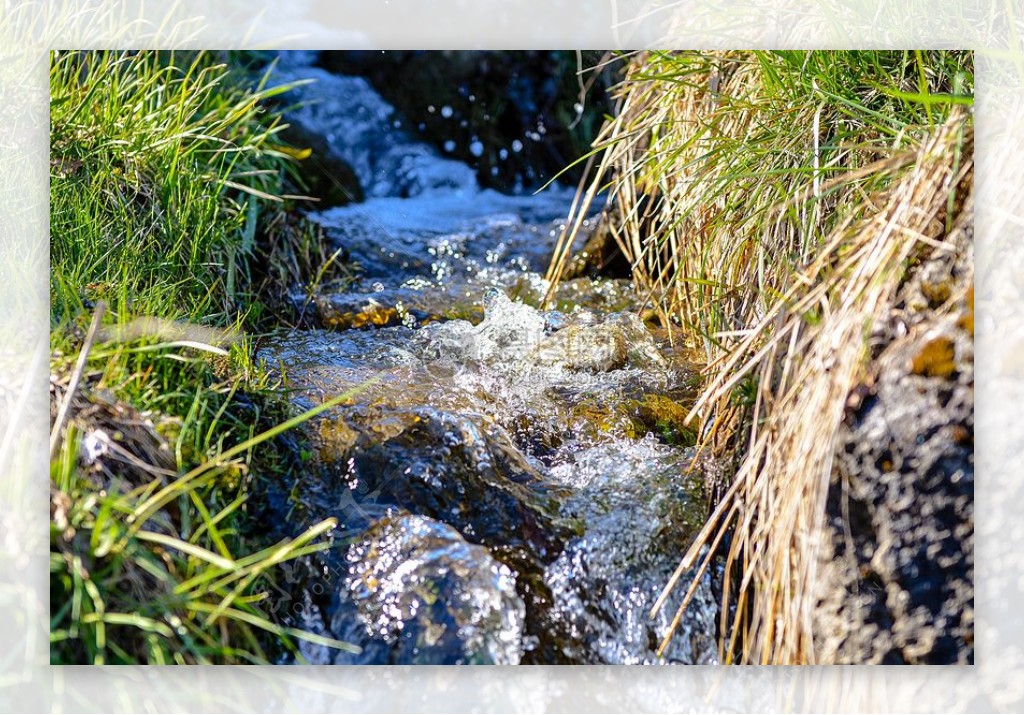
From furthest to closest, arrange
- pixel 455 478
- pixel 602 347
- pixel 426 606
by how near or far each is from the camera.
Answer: pixel 602 347 < pixel 455 478 < pixel 426 606

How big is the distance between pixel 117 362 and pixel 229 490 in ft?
0.89

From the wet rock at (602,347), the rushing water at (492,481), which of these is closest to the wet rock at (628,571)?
the rushing water at (492,481)

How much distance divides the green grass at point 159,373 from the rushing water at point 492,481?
0.29 ft

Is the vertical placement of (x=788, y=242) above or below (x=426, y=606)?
above

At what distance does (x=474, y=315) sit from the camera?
7.63 feet

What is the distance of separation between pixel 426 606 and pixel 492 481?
27 centimetres

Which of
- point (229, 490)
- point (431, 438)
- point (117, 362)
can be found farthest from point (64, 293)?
point (431, 438)

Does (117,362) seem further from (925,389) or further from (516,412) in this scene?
(925,389)

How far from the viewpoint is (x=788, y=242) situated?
1.68m

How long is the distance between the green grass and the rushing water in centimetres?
9

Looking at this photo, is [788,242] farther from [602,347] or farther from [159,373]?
[159,373]

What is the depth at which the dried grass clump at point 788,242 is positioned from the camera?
143 centimetres

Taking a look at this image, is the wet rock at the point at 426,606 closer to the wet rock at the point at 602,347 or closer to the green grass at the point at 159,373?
the green grass at the point at 159,373

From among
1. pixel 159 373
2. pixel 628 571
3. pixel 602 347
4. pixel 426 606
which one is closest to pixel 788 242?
pixel 602 347
